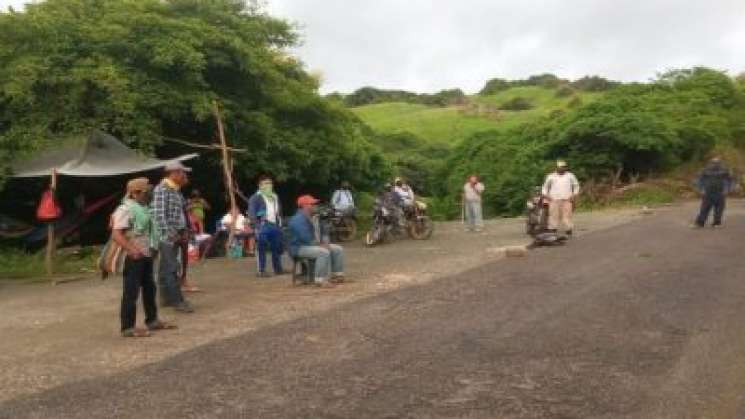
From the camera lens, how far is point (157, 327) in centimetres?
953

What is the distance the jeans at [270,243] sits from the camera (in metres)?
14.3

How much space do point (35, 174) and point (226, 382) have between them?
1147 cm

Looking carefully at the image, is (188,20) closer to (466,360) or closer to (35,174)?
(35,174)

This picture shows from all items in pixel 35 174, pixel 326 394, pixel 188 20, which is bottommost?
pixel 326 394

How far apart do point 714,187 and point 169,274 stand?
42.7 ft

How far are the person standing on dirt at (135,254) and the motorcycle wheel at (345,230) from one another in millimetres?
12021

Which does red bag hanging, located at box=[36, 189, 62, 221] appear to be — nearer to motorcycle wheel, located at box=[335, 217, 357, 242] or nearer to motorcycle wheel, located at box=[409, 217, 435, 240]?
motorcycle wheel, located at box=[335, 217, 357, 242]

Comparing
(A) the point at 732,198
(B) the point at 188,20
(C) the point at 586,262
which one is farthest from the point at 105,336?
(A) the point at 732,198

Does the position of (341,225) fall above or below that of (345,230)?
above

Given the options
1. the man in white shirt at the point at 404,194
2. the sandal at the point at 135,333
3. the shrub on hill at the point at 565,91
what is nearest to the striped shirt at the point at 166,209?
the sandal at the point at 135,333

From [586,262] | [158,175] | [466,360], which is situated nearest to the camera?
[466,360]

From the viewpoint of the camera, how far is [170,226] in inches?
414

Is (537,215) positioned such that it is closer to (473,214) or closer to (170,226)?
(473,214)

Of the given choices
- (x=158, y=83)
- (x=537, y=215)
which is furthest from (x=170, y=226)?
(x=537, y=215)
